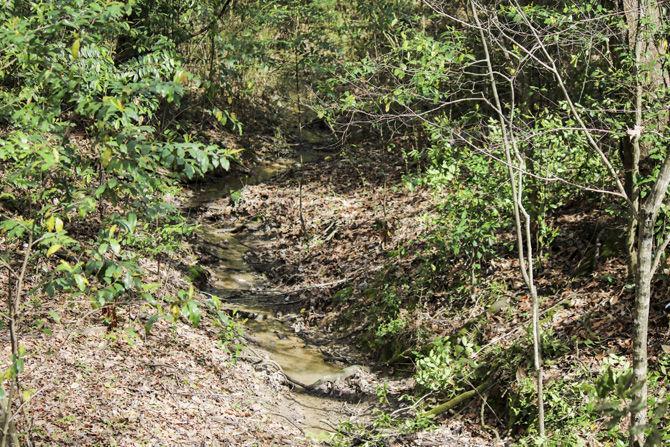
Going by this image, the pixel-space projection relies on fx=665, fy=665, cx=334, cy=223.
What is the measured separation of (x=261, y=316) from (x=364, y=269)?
199 cm

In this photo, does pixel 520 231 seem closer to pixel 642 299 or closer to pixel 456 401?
pixel 642 299

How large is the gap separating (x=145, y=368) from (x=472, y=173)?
4792 mm

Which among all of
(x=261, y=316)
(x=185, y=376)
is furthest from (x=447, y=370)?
(x=261, y=316)

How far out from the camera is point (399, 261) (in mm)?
10859

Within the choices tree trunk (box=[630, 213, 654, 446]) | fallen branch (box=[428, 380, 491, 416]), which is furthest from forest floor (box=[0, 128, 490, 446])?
tree trunk (box=[630, 213, 654, 446])

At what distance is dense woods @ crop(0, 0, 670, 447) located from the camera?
420cm

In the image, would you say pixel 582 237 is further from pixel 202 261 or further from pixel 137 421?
pixel 202 261

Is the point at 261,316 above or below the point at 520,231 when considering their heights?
below

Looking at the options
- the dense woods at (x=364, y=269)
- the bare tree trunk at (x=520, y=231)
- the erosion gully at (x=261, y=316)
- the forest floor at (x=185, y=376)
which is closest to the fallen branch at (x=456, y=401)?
the dense woods at (x=364, y=269)

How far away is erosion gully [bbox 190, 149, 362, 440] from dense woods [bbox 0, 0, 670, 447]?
5cm

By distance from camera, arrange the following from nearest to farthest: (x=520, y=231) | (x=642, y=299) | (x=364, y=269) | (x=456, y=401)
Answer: (x=642, y=299) → (x=520, y=231) → (x=456, y=401) → (x=364, y=269)

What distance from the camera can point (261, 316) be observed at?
35.4 ft

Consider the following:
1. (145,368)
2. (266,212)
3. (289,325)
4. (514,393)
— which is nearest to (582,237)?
(514,393)

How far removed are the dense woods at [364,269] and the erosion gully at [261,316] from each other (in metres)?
0.05
